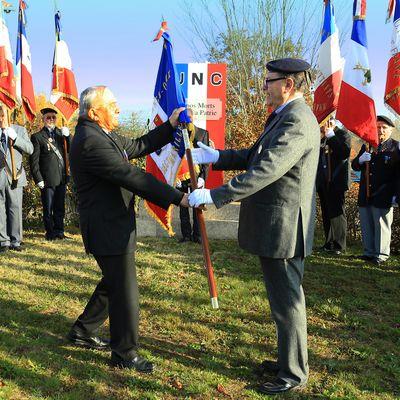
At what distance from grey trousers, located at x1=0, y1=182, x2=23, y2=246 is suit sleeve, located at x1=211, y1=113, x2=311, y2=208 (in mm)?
5452

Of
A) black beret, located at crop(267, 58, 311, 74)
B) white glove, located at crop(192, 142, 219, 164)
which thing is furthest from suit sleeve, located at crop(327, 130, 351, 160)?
black beret, located at crop(267, 58, 311, 74)

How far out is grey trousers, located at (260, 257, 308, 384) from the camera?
10.1 ft

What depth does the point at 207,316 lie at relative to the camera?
466 centimetres

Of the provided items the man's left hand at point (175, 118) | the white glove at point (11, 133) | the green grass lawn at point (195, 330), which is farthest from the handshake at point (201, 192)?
the white glove at point (11, 133)

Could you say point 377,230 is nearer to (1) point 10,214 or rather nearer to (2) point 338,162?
(2) point 338,162

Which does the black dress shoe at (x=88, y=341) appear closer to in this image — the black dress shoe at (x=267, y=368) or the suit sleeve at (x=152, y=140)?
the black dress shoe at (x=267, y=368)

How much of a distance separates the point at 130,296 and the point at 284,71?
6.45 ft

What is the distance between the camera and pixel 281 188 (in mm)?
2971

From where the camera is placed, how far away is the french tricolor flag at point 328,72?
6.74 m

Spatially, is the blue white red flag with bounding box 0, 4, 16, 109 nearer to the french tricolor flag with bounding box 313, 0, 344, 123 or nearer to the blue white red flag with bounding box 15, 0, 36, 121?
the blue white red flag with bounding box 15, 0, 36, 121

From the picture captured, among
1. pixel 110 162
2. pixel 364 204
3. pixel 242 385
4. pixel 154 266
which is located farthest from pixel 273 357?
pixel 364 204

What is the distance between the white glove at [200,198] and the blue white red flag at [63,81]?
635 centimetres

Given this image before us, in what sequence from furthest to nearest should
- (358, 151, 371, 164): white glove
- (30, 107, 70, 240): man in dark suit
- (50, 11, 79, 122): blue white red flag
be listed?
(50, 11, 79, 122): blue white red flag, (30, 107, 70, 240): man in dark suit, (358, 151, 371, 164): white glove

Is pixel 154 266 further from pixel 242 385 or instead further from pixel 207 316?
pixel 242 385
